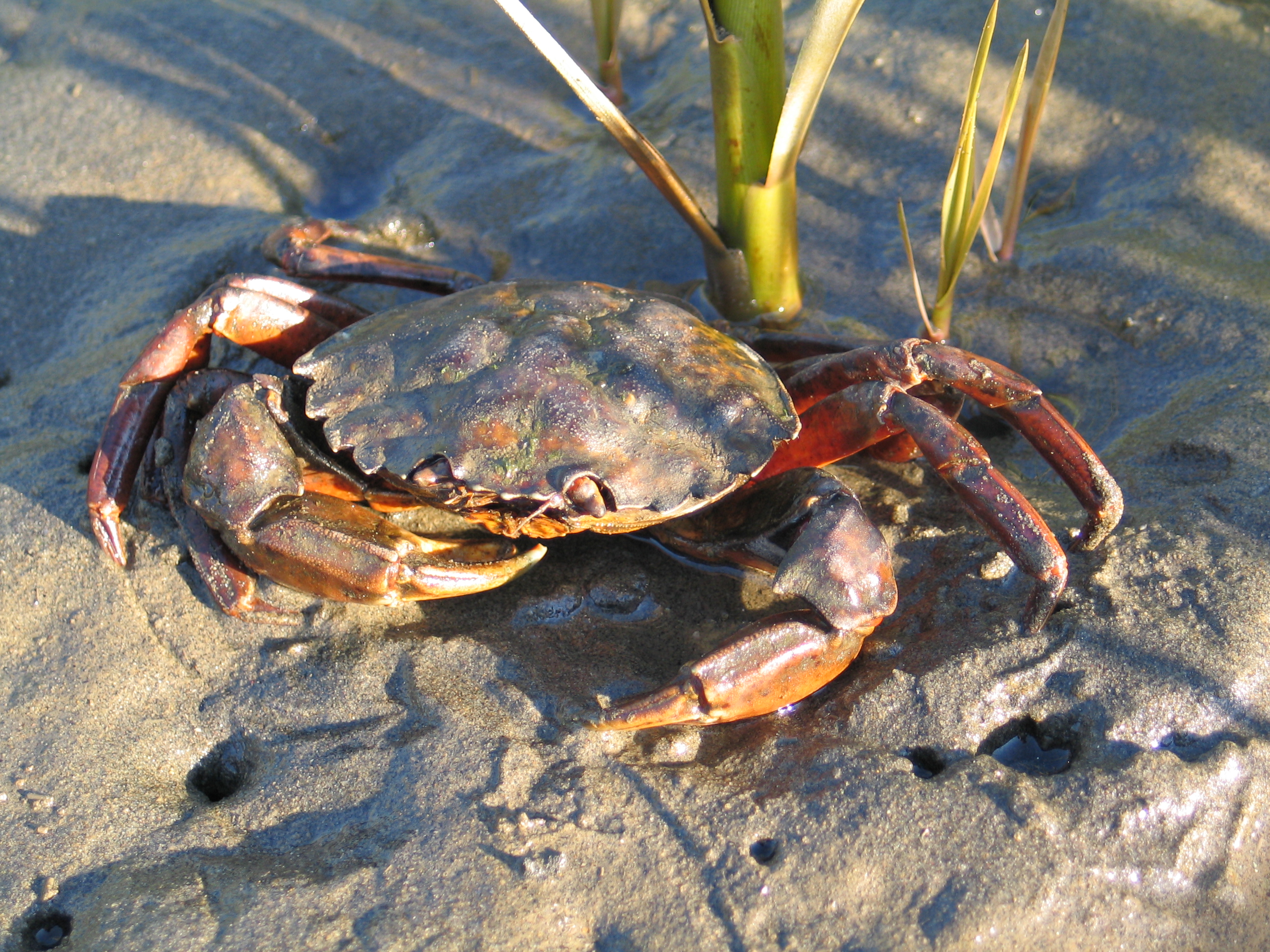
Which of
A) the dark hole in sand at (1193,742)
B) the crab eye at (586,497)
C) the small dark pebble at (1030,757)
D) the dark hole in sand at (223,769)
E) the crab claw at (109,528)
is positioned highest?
the crab eye at (586,497)

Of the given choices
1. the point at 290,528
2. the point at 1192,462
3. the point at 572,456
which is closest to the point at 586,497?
the point at 572,456

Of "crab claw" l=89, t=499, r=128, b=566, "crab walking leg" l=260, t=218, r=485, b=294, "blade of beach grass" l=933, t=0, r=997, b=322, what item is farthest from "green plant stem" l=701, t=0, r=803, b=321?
"crab claw" l=89, t=499, r=128, b=566

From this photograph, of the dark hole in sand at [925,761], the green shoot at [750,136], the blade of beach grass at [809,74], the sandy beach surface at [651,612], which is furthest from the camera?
the green shoot at [750,136]

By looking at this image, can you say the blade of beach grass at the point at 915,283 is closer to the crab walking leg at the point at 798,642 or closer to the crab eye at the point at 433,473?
the crab walking leg at the point at 798,642

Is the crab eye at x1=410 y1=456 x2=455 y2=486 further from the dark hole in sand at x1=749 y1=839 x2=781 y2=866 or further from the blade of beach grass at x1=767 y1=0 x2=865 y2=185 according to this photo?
the blade of beach grass at x1=767 y1=0 x2=865 y2=185

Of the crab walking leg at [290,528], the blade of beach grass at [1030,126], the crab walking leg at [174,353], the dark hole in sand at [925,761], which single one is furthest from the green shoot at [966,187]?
the crab walking leg at [174,353]

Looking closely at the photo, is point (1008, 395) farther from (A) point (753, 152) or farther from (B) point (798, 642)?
(A) point (753, 152)

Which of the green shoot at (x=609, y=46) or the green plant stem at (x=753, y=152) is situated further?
the green shoot at (x=609, y=46)
